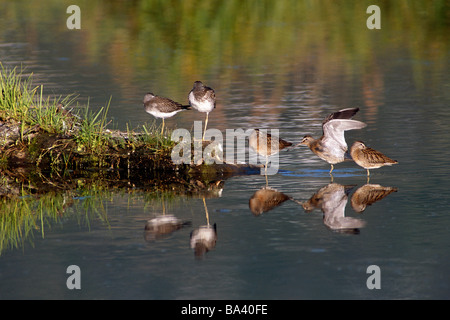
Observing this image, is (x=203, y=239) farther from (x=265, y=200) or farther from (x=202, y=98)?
(x=202, y=98)

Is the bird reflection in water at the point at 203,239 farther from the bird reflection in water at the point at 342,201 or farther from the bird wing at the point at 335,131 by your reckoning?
the bird wing at the point at 335,131

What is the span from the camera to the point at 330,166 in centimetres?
1489

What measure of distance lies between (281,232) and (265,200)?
66.4 inches

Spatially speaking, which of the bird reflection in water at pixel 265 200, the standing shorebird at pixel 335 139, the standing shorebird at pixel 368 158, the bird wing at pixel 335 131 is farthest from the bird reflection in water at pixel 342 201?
the bird wing at pixel 335 131

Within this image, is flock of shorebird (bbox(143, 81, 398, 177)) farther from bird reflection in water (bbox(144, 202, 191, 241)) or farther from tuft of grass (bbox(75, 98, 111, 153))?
bird reflection in water (bbox(144, 202, 191, 241))

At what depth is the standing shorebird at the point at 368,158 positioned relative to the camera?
45.4ft

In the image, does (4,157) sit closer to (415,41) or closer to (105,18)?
(415,41)

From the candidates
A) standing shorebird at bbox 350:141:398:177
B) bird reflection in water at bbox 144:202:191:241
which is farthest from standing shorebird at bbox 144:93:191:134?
bird reflection in water at bbox 144:202:191:241

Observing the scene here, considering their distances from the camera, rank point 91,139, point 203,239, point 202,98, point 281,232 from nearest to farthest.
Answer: point 203,239
point 281,232
point 91,139
point 202,98

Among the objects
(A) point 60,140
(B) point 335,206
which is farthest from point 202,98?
(B) point 335,206

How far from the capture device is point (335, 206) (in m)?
12.2

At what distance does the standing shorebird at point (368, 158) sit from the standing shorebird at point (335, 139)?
0.43 metres
